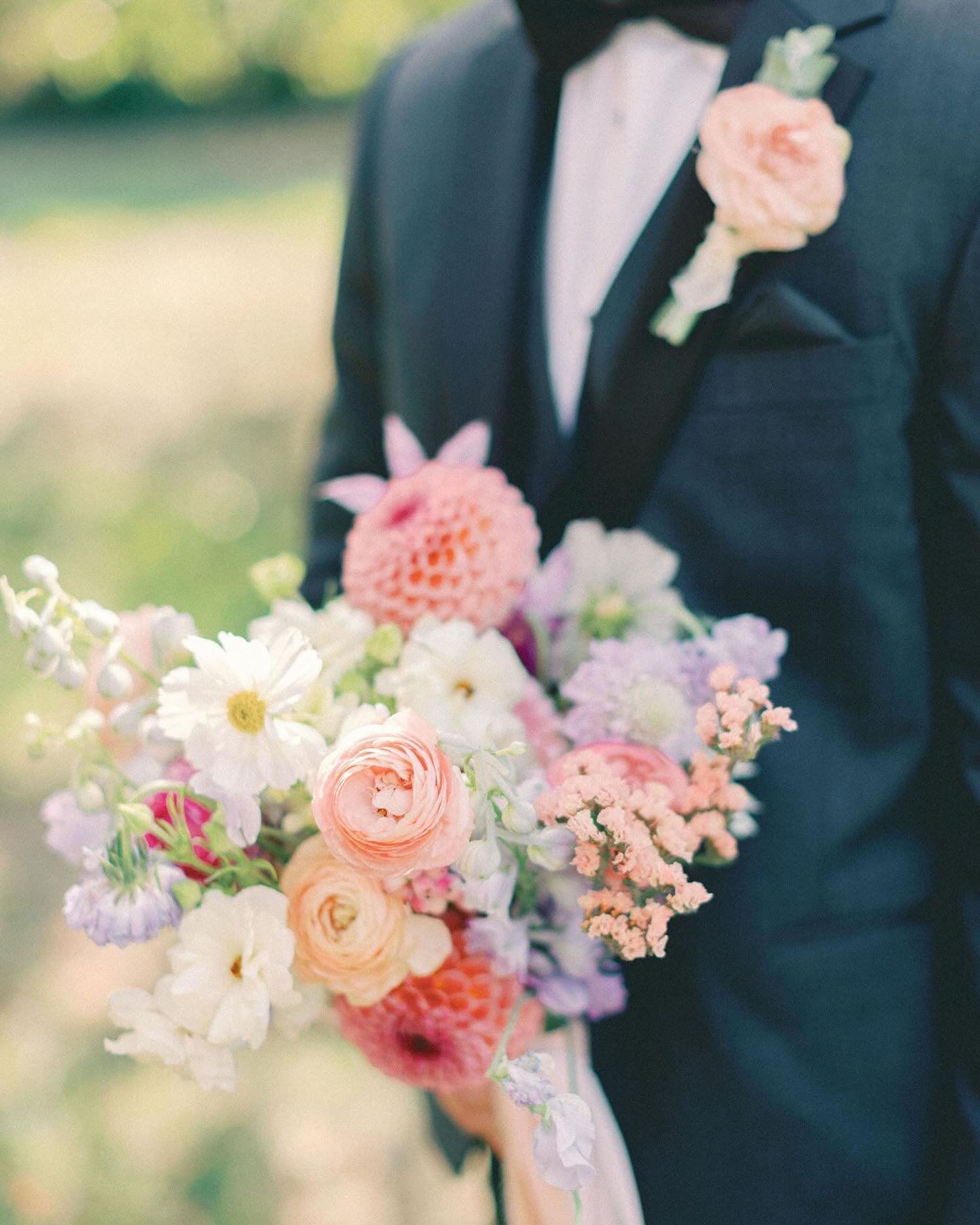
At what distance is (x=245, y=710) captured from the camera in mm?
793

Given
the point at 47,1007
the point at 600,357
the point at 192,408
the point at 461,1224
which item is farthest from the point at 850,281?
the point at 192,408

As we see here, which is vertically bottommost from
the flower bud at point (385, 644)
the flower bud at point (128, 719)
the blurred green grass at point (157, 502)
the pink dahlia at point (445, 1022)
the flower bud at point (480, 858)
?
the blurred green grass at point (157, 502)

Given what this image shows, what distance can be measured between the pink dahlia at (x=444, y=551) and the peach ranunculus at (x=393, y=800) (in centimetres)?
26

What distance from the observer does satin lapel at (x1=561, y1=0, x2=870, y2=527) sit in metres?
1.10

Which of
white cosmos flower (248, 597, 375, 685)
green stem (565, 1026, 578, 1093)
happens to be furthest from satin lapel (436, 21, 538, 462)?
green stem (565, 1026, 578, 1093)

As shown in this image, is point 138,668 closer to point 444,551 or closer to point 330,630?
point 330,630

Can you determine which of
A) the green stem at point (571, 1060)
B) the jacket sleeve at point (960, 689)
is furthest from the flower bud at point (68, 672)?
the jacket sleeve at point (960, 689)

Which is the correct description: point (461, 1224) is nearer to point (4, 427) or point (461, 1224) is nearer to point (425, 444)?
point (425, 444)

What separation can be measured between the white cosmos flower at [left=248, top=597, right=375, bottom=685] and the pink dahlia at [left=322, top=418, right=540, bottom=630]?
0.12 feet

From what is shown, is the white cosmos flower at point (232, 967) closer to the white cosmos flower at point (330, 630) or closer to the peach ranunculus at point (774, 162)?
the white cosmos flower at point (330, 630)

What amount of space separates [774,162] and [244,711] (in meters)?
0.67

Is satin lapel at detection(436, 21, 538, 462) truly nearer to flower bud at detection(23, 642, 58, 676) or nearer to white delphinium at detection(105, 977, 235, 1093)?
flower bud at detection(23, 642, 58, 676)

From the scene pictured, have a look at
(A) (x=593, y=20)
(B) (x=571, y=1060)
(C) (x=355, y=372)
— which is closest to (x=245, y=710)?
(B) (x=571, y=1060)

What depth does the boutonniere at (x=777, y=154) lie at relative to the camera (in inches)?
40.1
